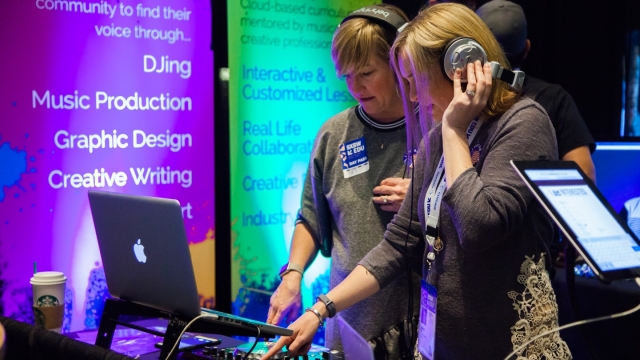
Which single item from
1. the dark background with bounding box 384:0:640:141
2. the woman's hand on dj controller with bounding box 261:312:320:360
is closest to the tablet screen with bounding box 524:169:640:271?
the woman's hand on dj controller with bounding box 261:312:320:360

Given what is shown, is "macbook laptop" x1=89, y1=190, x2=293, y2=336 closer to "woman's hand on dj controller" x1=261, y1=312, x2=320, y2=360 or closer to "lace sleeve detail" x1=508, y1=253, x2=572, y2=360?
"woman's hand on dj controller" x1=261, y1=312, x2=320, y2=360

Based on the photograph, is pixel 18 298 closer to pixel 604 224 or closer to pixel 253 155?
pixel 253 155

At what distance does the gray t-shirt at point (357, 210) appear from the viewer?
6.63ft

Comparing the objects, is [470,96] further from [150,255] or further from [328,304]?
[150,255]

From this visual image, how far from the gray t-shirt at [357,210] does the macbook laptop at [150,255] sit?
0.54 meters

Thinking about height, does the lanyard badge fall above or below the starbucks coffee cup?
above

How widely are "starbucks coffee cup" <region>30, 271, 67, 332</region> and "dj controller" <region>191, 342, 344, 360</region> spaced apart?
58 centimetres

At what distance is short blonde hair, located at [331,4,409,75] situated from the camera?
2068 millimetres

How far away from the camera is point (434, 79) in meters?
1.57

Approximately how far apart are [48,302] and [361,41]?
1.20 meters

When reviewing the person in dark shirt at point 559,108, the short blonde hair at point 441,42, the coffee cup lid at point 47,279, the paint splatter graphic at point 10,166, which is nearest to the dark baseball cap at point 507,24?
the person in dark shirt at point 559,108

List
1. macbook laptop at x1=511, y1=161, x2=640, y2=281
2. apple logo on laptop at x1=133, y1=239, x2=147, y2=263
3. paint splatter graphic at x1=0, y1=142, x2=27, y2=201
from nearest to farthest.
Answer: macbook laptop at x1=511, y1=161, x2=640, y2=281 < apple logo on laptop at x1=133, y1=239, x2=147, y2=263 < paint splatter graphic at x1=0, y1=142, x2=27, y2=201

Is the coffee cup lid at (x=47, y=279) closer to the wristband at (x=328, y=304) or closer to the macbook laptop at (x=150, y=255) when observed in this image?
the macbook laptop at (x=150, y=255)

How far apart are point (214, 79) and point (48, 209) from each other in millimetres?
953
